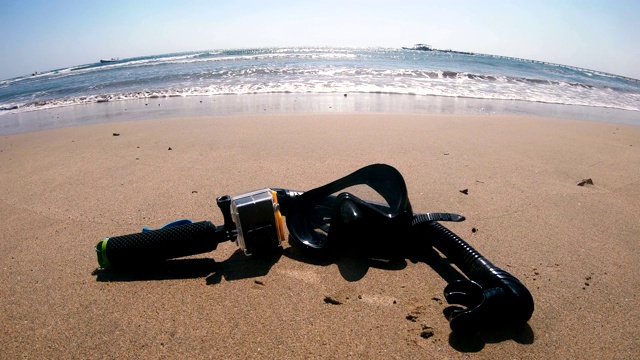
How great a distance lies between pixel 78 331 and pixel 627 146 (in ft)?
22.1

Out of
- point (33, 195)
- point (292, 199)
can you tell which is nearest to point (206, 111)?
point (33, 195)

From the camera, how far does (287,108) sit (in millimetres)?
7984

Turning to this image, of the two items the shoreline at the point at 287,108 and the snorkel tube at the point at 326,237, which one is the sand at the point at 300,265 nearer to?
the snorkel tube at the point at 326,237

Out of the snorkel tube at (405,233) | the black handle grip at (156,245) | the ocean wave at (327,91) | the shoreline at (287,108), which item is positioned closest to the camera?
the snorkel tube at (405,233)

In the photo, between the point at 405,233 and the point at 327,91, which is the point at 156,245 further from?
the point at 327,91

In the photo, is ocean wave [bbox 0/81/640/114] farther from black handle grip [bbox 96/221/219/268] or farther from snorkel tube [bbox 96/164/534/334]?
black handle grip [bbox 96/221/219/268]

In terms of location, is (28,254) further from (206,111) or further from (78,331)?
(206,111)

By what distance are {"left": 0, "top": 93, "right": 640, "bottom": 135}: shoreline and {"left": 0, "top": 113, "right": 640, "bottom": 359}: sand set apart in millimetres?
3131

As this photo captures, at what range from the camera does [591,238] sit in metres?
2.46

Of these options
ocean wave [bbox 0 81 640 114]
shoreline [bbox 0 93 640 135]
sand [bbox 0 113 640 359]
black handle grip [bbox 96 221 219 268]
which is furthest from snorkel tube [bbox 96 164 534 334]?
ocean wave [bbox 0 81 640 114]

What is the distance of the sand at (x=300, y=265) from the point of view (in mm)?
1618

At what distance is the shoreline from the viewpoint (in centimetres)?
759

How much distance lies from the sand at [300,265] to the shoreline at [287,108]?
A: 3.13 meters

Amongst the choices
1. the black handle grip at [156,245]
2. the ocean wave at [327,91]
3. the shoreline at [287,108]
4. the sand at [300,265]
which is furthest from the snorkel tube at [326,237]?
the ocean wave at [327,91]
